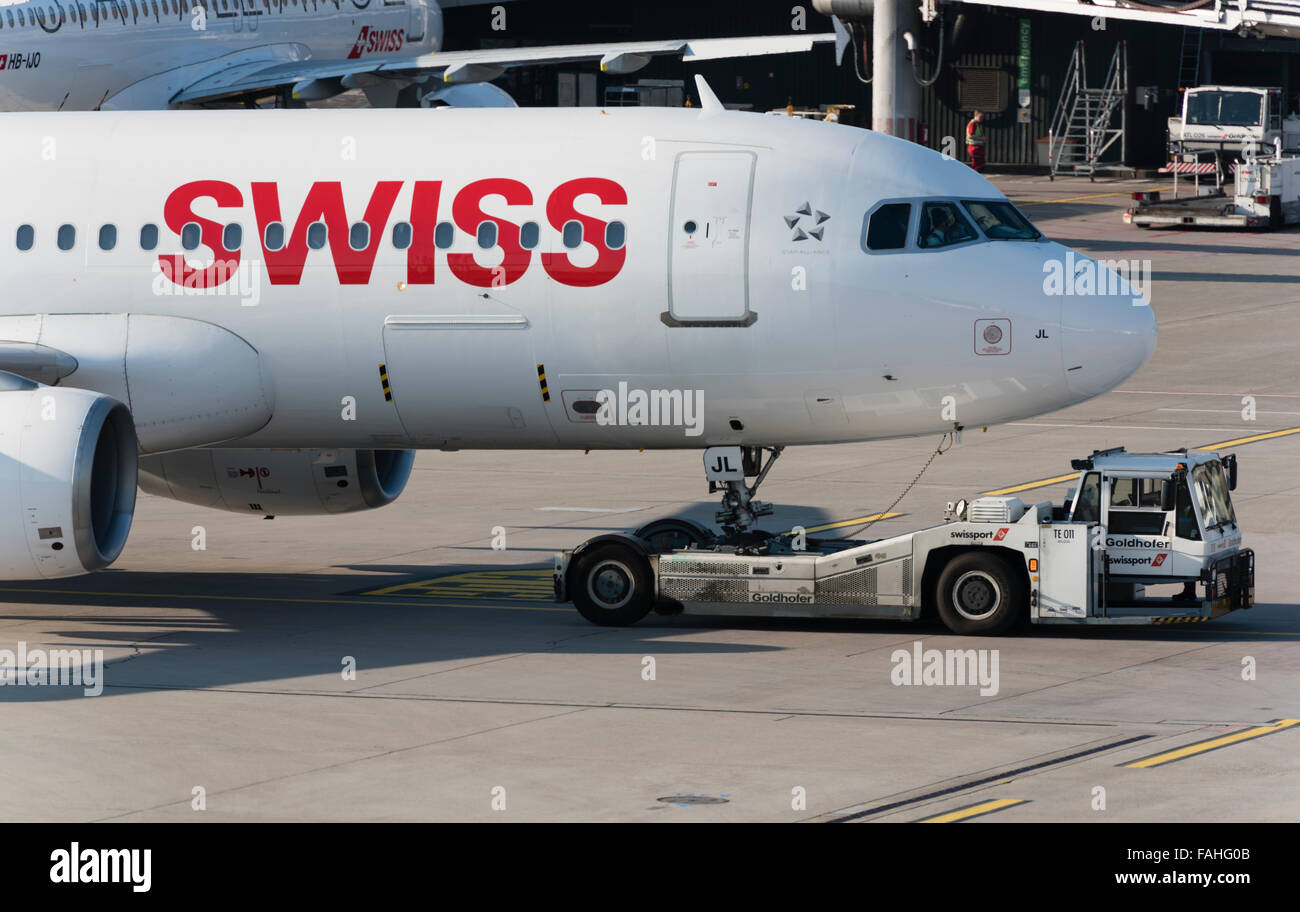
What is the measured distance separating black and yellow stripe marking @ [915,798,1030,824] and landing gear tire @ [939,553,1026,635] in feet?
20.8

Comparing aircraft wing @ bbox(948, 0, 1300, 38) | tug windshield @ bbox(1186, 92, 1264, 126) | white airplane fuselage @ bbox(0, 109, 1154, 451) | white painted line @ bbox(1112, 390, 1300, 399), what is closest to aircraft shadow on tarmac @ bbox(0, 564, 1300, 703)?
white airplane fuselage @ bbox(0, 109, 1154, 451)

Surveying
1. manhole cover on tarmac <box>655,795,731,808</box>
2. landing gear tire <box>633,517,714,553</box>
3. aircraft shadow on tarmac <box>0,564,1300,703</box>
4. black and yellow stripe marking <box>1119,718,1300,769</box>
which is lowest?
manhole cover on tarmac <box>655,795,731,808</box>

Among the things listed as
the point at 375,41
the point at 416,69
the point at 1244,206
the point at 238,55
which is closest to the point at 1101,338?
the point at 416,69

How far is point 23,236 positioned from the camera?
74.9ft

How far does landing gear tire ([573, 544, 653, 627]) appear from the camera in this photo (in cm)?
2203

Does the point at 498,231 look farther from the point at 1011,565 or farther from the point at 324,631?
the point at 1011,565

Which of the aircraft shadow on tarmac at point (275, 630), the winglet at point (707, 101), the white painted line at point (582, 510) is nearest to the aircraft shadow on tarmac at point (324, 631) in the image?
the aircraft shadow on tarmac at point (275, 630)

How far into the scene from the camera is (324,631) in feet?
72.7

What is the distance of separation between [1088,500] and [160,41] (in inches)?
1461

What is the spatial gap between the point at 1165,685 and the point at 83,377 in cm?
1233

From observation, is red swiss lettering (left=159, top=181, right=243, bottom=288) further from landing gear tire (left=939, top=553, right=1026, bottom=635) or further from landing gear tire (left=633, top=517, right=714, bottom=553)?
landing gear tire (left=939, top=553, right=1026, bottom=635)

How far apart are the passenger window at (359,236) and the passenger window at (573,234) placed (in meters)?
2.28
